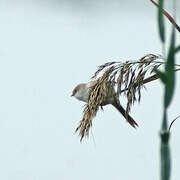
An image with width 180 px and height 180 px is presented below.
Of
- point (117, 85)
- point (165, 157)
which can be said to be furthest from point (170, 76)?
point (117, 85)

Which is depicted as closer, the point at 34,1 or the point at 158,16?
the point at 158,16

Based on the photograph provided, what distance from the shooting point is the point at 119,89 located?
1295 millimetres

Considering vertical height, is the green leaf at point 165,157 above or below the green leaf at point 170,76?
below

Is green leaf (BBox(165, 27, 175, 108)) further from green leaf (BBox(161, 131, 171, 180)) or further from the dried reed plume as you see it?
the dried reed plume

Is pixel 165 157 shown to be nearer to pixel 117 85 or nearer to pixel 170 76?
pixel 170 76

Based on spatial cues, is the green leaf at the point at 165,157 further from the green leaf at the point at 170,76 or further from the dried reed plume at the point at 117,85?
the dried reed plume at the point at 117,85

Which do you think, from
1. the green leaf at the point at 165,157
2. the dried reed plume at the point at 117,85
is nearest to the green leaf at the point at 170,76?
the green leaf at the point at 165,157

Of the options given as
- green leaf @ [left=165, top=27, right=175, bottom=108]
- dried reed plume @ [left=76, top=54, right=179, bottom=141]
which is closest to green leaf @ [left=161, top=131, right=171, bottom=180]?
green leaf @ [left=165, top=27, right=175, bottom=108]

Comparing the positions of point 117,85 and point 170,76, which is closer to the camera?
point 170,76

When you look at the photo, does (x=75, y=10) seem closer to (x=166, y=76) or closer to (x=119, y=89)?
(x=119, y=89)

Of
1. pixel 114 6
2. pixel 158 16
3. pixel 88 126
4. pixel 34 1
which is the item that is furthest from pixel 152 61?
pixel 34 1

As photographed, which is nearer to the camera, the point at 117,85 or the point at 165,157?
the point at 165,157

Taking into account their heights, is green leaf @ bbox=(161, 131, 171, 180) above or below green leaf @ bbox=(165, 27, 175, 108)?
below

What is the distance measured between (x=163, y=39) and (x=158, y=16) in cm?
2
